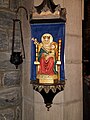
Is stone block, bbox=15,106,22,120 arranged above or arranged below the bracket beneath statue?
below

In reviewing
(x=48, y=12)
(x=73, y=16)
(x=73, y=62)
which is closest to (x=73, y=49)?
(x=73, y=62)

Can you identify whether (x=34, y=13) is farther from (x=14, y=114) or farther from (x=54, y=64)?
(x=14, y=114)

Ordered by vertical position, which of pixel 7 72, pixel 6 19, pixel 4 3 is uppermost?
pixel 4 3

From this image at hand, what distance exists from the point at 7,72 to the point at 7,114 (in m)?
0.42

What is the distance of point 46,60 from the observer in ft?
6.20

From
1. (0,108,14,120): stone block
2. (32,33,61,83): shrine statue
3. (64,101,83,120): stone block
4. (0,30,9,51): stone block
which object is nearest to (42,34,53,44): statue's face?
(32,33,61,83): shrine statue

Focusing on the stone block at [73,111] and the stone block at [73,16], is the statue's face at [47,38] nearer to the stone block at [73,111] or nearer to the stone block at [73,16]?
the stone block at [73,16]

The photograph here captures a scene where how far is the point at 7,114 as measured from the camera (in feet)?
7.12

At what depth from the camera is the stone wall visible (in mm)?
2123

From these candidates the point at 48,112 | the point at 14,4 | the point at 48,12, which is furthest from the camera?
the point at 14,4

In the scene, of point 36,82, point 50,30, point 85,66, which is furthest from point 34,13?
point 85,66

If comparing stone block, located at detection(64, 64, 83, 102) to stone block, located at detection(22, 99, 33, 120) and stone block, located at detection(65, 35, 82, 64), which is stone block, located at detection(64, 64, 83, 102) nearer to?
stone block, located at detection(65, 35, 82, 64)

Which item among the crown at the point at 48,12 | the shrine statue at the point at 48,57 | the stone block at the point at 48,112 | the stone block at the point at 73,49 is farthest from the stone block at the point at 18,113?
the crown at the point at 48,12

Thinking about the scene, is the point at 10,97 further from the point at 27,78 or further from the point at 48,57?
the point at 48,57
